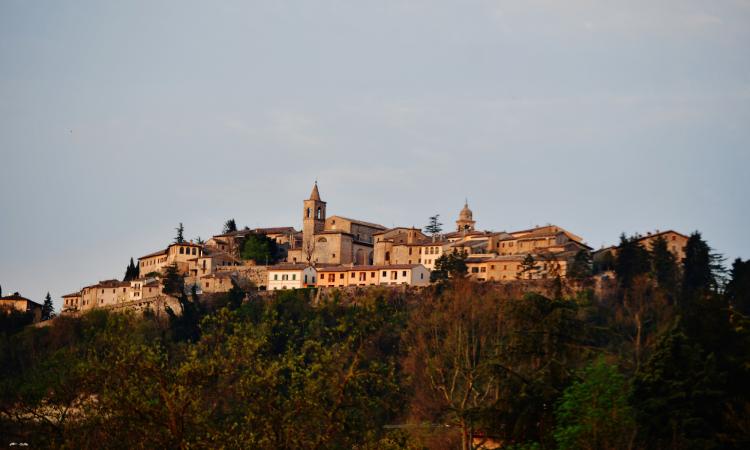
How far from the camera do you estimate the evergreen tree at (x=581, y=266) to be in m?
71.9

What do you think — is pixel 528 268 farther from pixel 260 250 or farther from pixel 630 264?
pixel 260 250

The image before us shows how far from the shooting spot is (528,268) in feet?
249

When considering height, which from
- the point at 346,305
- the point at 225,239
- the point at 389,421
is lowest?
the point at 389,421

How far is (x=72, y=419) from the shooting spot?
868 inches

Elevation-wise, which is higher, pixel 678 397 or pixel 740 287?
pixel 740 287

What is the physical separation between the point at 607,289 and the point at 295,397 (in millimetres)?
51768

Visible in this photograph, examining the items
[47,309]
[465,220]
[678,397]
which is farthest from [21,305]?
[678,397]

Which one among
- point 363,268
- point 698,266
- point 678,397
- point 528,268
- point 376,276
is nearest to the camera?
point 678,397

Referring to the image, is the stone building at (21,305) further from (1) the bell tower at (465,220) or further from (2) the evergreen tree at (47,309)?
(1) the bell tower at (465,220)

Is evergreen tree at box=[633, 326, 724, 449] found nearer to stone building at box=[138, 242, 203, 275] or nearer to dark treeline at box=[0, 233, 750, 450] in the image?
dark treeline at box=[0, 233, 750, 450]

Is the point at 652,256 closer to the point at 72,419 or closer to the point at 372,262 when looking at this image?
the point at 372,262

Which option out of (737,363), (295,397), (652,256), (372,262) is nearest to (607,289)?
(652,256)

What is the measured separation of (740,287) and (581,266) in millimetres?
16993

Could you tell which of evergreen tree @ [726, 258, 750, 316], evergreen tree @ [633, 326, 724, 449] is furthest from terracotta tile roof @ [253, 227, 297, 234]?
evergreen tree @ [633, 326, 724, 449]
